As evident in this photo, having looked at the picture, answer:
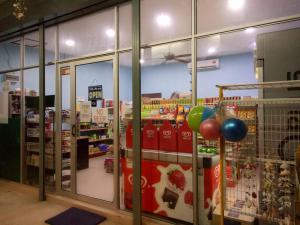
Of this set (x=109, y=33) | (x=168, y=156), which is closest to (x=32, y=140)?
(x=109, y=33)

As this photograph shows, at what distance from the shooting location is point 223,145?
7.05ft

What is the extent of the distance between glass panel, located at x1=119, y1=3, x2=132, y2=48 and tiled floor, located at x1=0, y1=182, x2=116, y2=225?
9.15ft

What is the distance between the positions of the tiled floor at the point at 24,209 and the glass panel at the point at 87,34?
254 cm

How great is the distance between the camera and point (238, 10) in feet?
13.2

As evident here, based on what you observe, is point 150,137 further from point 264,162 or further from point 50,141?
point 50,141

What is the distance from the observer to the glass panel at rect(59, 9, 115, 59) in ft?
13.4

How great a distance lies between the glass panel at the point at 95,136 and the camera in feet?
13.8

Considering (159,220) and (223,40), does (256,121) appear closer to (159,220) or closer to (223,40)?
(159,220)

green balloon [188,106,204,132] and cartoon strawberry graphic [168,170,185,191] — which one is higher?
green balloon [188,106,204,132]

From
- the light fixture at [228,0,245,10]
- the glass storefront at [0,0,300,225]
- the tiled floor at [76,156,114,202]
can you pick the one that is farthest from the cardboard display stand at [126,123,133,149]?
the light fixture at [228,0,245,10]

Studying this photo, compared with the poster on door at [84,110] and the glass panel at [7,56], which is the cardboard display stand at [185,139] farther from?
the glass panel at [7,56]

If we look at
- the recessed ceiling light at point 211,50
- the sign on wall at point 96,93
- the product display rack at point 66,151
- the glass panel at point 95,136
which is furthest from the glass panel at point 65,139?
the recessed ceiling light at point 211,50

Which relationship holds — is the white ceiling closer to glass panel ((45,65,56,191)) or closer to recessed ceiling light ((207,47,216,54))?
glass panel ((45,65,56,191))

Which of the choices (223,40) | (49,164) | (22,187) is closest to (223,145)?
(49,164)
